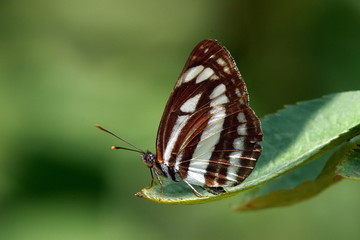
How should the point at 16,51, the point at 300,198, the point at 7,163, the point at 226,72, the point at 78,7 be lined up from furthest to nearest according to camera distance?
the point at 78,7 < the point at 16,51 < the point at 7,163 < the point at 226,72 < the point at 300,198

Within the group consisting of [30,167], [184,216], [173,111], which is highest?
[173,111]

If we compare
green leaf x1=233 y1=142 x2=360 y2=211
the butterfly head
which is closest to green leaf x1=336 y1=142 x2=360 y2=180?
green leaf x1=233 y1=142 x2=360 y2=211

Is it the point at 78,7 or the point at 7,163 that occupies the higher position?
the point at 78,7

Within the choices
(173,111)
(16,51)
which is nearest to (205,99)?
(173,111)

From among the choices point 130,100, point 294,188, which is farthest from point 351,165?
point 130,100

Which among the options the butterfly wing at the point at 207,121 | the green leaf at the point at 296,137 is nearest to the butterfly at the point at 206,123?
the butterfly wing at the point at 207,121

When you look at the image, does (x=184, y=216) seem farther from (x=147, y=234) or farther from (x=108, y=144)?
(x=108, y=144)
